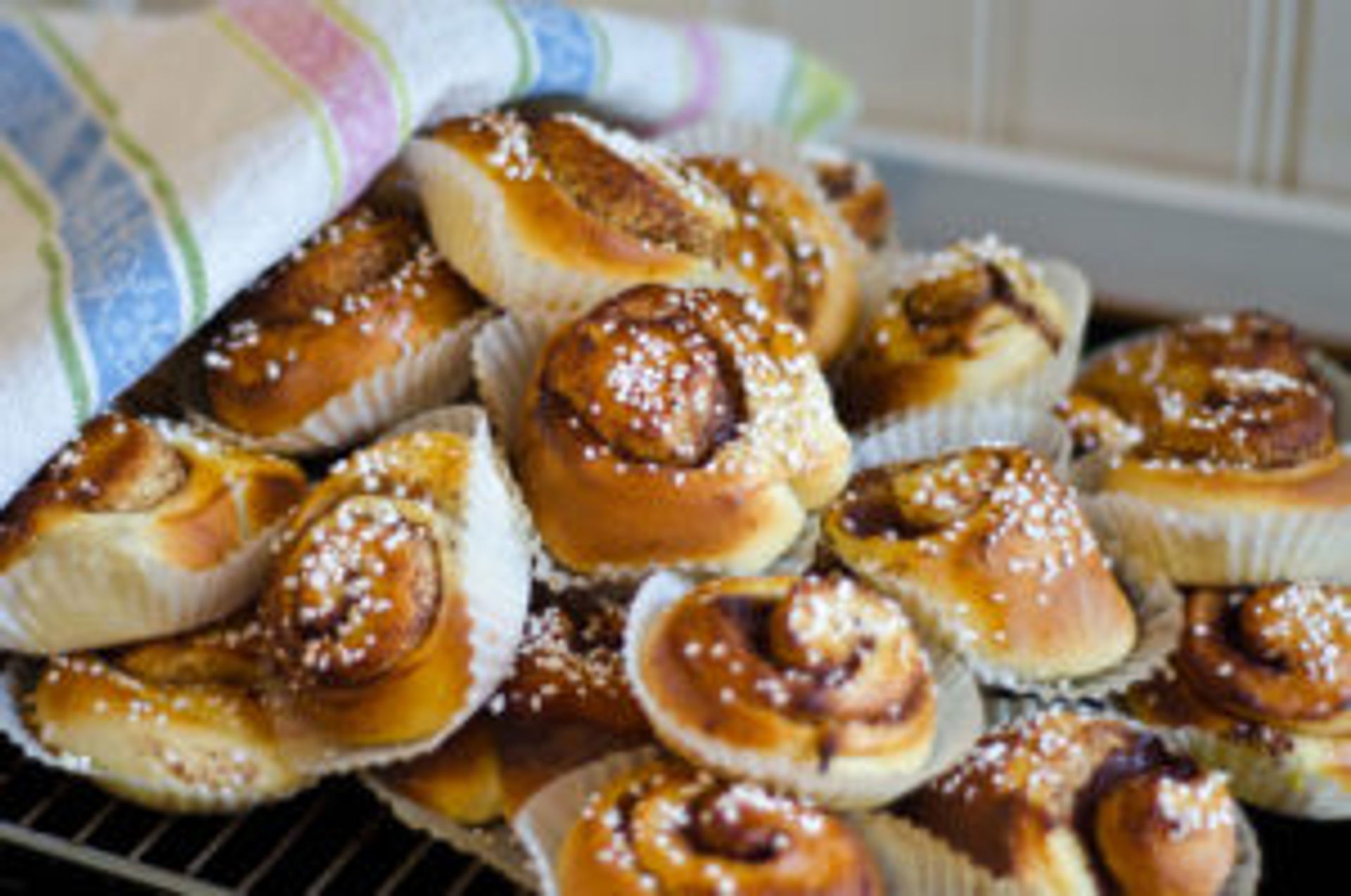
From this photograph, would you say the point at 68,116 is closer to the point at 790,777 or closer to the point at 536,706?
the point at 536,706

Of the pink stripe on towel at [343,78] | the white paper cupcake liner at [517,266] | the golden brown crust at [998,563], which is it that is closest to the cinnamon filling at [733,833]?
the golden brown crust at [998,563]

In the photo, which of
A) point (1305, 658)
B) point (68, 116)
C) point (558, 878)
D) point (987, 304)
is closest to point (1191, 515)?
point (1305, 658)

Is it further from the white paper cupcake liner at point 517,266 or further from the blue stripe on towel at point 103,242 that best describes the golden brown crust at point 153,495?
the white paper cupcake liner at point 517,266

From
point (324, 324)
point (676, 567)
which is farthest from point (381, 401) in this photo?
point (676, 567)

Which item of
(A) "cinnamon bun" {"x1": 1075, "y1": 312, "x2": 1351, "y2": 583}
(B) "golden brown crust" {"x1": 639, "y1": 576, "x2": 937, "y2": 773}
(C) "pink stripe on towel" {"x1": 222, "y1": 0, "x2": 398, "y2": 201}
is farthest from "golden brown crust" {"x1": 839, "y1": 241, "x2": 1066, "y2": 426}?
(C) "pink stripe on towel" {"x1": 222, "y1": 0, "x2": 398, "y2": 201}

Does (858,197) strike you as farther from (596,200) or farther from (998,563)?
(998,563)

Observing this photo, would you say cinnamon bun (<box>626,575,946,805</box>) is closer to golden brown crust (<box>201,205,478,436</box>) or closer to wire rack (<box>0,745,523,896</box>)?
wire rack (<box>0,745,523,896</box>)
